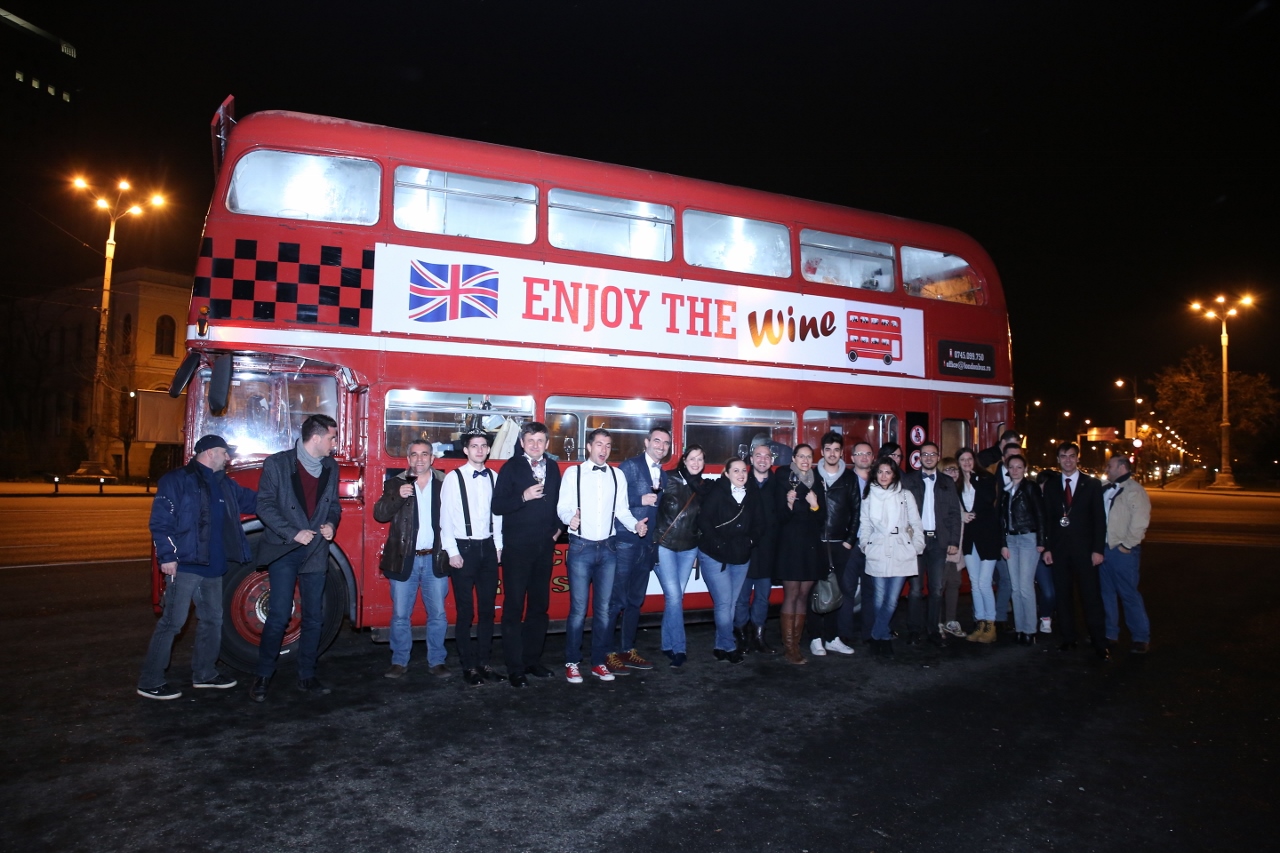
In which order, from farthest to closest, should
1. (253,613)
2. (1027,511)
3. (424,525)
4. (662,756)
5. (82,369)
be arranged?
1. (82,369)
2. (1027,511)
3. (253,613)
4. (424,525)
5. (662,756)

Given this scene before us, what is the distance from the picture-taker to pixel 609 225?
733cm

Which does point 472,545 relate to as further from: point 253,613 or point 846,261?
point 846,261

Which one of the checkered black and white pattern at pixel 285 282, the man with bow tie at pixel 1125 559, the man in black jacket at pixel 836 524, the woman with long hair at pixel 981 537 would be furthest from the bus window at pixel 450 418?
the man with bow tie at pixel 1125 559

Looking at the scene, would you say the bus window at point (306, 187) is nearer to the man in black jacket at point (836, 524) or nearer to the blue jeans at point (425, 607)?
the blue jeans at point (425, 607)

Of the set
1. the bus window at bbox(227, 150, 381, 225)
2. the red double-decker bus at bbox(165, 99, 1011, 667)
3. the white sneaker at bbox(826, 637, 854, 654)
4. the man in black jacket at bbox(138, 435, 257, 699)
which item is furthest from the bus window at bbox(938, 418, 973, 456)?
the man in black jacket at bbox(138, 435, 257, 699)

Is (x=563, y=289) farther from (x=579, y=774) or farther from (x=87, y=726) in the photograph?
(x=87, y=726)

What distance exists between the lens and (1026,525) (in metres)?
7.46

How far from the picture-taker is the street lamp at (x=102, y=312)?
821 inches

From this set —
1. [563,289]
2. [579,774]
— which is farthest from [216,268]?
[579,774]

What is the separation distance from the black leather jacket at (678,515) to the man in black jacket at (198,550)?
3118 millimetres

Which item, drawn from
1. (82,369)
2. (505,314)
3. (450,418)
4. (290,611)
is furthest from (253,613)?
(82,369)

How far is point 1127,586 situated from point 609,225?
576cm

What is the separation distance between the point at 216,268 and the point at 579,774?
14.8ft

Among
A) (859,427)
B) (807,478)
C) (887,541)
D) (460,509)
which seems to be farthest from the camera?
(859,427)
